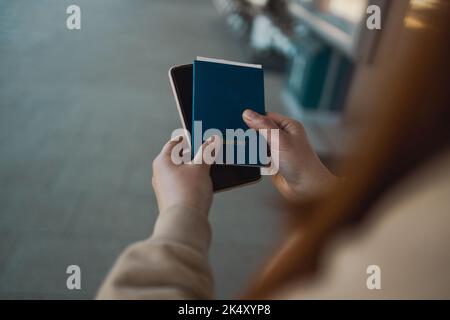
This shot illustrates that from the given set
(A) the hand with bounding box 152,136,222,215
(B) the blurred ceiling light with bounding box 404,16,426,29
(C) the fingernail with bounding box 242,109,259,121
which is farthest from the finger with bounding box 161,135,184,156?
(B) the blurred ceiling light with bounding box 404,16,426,29

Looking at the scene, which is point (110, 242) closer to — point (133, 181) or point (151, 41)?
point (133, 181)

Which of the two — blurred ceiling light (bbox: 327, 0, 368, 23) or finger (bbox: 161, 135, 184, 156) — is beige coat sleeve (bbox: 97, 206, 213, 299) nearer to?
finger (bbox: 161, 135, 184, 156)

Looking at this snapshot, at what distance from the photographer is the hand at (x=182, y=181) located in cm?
46

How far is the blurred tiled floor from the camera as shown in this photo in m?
0.76

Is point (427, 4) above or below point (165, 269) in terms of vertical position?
above

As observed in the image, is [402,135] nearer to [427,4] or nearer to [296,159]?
[427,4]

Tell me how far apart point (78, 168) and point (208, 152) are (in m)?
1.05

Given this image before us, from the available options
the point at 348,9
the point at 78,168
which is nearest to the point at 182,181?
the point at 78,168

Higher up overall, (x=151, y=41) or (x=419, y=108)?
(x=151, y=41)

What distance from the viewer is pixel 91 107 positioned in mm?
1925

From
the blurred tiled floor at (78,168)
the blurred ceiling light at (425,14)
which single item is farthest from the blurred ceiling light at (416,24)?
the blurred tiled floor at (78,168)

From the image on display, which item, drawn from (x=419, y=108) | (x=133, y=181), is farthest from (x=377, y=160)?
(x=133, y=181)

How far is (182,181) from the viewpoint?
490 millimetres
